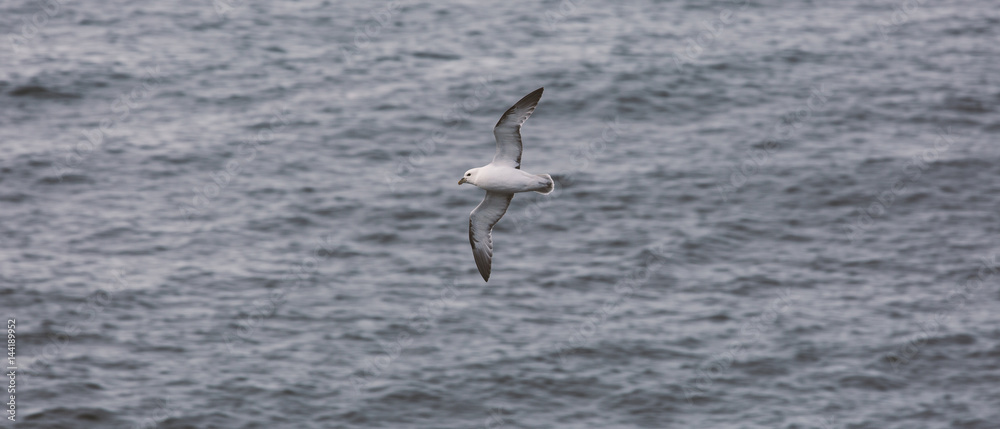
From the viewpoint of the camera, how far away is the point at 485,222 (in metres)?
21.2

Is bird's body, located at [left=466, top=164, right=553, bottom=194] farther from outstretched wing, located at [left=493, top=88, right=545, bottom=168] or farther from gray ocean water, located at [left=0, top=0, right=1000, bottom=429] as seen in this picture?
gray ocean water, located at [left=0, top=0, right=1000, bottom=429]

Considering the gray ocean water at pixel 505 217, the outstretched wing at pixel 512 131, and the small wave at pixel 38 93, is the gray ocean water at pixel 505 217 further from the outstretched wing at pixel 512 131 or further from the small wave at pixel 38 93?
the outstretched wing at pixel 512 131

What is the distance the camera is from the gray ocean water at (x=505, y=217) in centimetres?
5434

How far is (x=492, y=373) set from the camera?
53938mm

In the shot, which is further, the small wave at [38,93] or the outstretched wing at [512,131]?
the small wave at [38,93]

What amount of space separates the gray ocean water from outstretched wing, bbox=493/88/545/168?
3385 cm

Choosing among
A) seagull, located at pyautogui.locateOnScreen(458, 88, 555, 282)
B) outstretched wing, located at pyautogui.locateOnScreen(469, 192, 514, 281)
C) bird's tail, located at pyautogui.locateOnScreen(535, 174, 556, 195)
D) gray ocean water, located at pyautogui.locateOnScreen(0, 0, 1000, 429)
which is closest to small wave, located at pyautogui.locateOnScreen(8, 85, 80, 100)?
gray ocean water, located at pyautogui.locateOnScreen(0, 0, 1000, 429)

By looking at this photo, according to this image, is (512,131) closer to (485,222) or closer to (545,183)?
(545,183)

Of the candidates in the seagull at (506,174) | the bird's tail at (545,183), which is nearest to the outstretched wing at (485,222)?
the seagull at (506,174)

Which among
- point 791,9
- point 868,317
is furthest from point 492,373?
point 791,9

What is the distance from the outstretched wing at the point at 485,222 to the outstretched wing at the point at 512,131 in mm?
1049

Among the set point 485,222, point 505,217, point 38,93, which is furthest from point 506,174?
point 38,93

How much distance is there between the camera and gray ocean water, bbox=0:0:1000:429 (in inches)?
2140

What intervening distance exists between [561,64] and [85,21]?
119 feet
